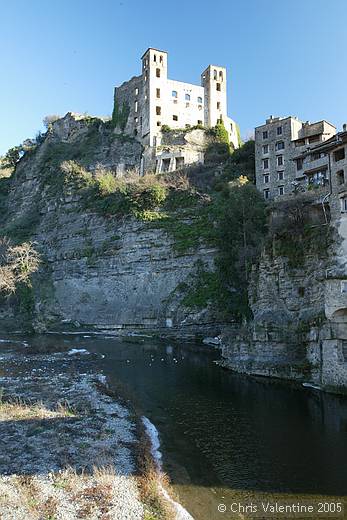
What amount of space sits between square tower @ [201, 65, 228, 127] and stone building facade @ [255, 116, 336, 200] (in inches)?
730

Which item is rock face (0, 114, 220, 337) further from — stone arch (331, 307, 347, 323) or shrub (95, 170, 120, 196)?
stone arch (331, 307, 347, 323)

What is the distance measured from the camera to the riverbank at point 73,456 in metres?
12.2

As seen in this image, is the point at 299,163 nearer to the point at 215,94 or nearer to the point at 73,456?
the point at 215,94

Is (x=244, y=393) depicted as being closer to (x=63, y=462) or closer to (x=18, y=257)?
(x=63, y=462)

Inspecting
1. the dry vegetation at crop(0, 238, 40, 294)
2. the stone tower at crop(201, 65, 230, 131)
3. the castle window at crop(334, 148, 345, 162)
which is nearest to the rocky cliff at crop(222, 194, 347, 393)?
the castle window at crop(334, 148, 345, 162)

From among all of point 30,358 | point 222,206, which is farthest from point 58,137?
point 30,358

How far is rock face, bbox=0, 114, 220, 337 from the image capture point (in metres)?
50.9

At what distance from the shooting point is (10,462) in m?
14.9

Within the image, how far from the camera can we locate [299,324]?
29656 mm

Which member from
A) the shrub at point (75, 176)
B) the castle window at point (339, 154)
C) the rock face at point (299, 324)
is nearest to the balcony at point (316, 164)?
the castle window at point (339, 154)

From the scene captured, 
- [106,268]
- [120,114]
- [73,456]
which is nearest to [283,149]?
[106,268]

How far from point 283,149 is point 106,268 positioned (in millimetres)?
27350

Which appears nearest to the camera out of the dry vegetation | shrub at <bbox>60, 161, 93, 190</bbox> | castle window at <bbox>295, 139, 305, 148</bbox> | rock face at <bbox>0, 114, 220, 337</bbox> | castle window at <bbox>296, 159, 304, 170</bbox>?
castle window at <bbox>296, 159, 304, 170</bbox>

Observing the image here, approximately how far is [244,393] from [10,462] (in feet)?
48.0
